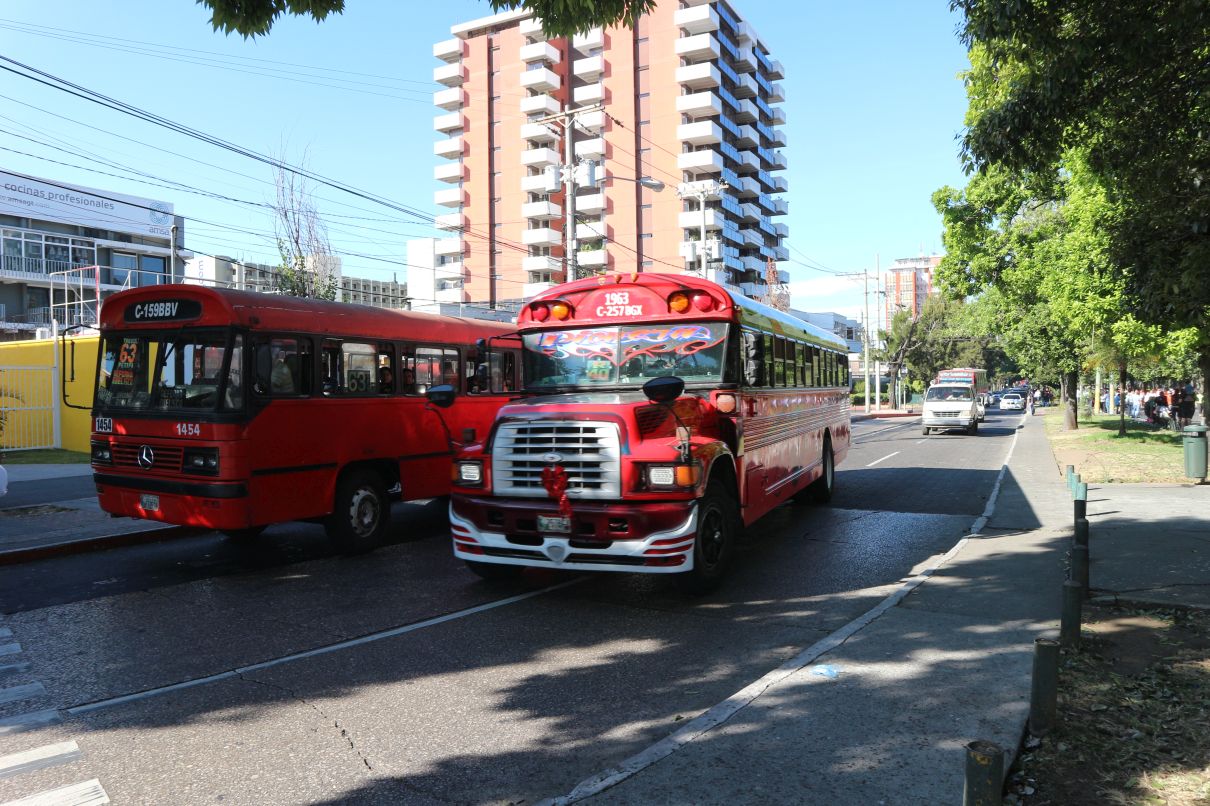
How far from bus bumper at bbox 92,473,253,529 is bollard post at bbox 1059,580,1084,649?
7.50 m

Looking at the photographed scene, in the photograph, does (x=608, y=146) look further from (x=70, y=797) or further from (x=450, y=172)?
(x=70, y=797)

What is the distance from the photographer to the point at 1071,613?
574 centimetres

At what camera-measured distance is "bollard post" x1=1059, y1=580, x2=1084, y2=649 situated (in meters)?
5.68

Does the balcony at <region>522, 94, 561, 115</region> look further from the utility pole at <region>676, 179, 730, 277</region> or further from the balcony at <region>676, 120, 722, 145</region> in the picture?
the utility pole at <region>676, 179, 730, 277</region>

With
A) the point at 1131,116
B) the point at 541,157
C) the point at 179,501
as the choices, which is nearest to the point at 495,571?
the point at 179,501

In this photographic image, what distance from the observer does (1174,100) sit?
8508 mm

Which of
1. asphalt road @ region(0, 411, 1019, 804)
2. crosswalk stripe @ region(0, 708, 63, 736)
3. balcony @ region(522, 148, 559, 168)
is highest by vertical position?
balcony @ region(522, 148, 559, 168)

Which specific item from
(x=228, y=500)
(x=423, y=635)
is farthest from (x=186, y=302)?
(x=423, y=635)

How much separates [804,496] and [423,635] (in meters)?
8.47

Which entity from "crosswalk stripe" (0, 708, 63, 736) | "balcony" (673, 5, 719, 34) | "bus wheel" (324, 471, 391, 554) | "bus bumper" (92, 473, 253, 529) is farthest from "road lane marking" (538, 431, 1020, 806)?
"balcony" (673, 5, 719, 34)

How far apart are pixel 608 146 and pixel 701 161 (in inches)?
358

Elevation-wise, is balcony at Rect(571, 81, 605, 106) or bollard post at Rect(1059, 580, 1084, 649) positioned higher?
balcony at Rect(571, 81, 605, 106)

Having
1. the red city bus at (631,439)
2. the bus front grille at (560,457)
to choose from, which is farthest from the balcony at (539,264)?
the bus front grille at (560,457)

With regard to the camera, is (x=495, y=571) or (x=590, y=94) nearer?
(x=495, y=571)
